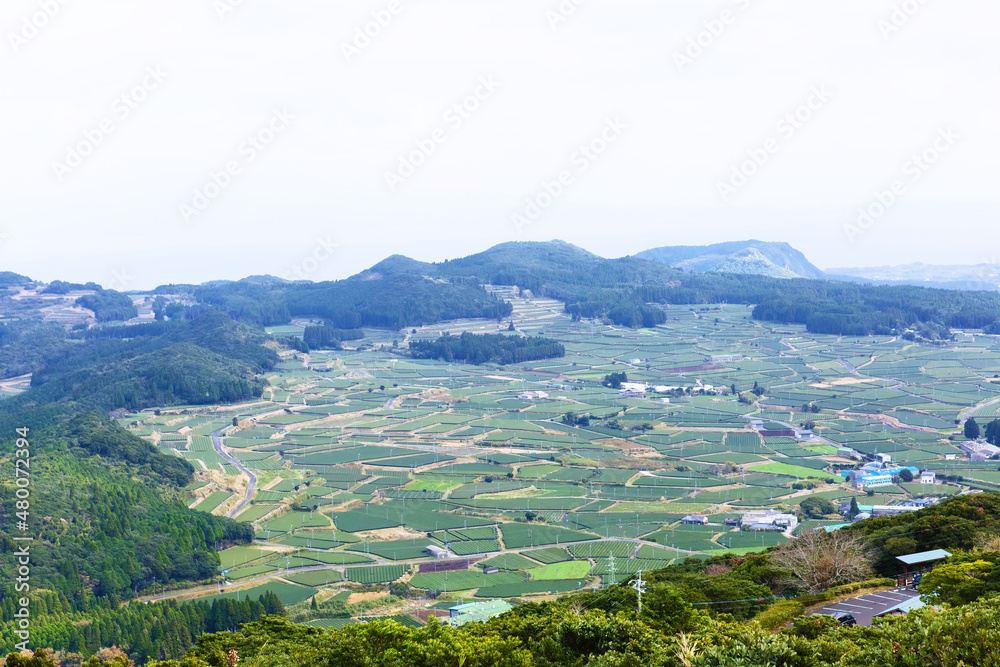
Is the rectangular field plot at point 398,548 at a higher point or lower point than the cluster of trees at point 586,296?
lower

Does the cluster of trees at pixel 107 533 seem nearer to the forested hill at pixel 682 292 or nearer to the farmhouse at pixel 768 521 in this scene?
the farmhouse at pixel 768 521

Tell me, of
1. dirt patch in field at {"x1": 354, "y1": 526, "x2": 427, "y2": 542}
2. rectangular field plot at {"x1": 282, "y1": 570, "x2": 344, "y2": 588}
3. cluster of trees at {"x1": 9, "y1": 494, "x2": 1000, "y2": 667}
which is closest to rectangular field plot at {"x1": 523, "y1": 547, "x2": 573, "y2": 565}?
dirt patch in field at {"x1": 354, "y1": 526, "x2": 427, "y2": 542}

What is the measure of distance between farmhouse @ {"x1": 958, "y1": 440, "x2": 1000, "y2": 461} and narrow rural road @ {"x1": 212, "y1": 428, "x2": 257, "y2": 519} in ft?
142

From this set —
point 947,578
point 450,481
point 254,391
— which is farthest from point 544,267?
point 947,578

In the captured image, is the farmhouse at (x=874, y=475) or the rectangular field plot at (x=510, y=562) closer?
the rectangular field plot at (x=510, y=562)

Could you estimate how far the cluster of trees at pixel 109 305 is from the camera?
128 m

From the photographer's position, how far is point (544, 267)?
14662 cm

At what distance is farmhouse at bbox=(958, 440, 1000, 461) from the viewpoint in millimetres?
52125

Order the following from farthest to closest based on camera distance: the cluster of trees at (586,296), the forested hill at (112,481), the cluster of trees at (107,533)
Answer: the cluster of trees at (586,296) → the forested hill at (112,481) → the cluster of trees at (107,533)

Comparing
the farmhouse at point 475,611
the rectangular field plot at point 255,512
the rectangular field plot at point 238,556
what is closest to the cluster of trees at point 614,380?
the rectangular field plot at point 255,512

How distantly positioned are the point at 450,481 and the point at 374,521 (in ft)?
26.5

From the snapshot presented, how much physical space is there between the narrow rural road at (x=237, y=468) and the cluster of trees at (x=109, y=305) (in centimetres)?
7172

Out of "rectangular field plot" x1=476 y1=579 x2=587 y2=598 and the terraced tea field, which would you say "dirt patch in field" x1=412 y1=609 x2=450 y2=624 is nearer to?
"rectangular field plot" x1=476 y1=579 x2=587 y2=598

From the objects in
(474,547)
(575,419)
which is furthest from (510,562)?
(575,419)
